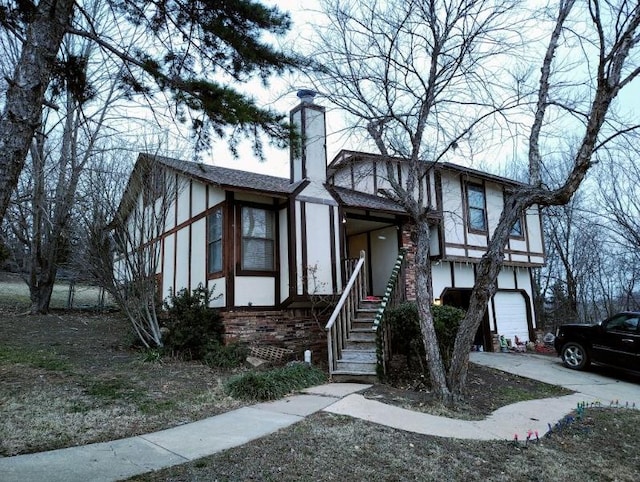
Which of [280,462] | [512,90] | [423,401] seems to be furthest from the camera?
[512,90]

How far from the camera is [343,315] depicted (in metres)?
9.09

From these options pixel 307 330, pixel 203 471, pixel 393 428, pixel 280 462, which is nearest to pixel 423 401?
pixel 393 428

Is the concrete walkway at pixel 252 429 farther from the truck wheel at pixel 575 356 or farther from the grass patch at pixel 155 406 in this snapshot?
the truck wheel at pixel 575 356

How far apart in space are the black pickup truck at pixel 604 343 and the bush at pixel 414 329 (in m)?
4.12

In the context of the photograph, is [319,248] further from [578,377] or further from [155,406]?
[578,377]

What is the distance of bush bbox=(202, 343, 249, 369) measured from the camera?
28.7ft

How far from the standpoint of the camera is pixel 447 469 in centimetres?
418

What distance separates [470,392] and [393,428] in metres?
3.20

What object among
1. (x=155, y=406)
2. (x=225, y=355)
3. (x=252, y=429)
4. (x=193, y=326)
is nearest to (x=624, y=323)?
(x=225, y=355)

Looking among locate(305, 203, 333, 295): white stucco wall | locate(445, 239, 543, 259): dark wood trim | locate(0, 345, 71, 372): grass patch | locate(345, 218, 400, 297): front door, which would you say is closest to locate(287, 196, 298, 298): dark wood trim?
locate(305, 203, 333, 295): white stucco wall

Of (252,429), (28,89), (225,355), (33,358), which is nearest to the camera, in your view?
(28,89)

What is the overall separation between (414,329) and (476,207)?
755 centimetres

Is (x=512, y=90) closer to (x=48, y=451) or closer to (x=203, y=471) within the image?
(x=203, y=471)

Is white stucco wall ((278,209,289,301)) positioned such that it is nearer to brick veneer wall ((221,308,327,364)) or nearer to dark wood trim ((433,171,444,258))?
brick veneer wall ((221,308,327,364))
